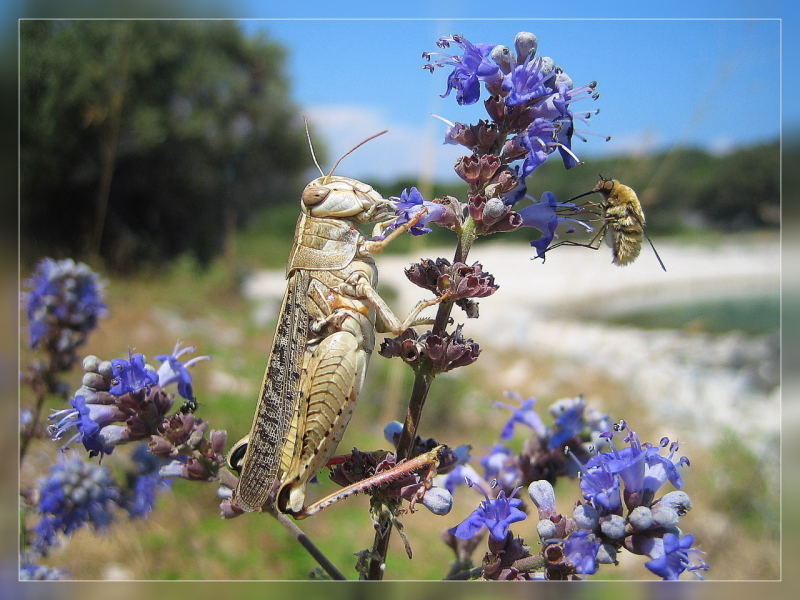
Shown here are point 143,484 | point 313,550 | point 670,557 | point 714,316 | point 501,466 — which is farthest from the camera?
point 714,316

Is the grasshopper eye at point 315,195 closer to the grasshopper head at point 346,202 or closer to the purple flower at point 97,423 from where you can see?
the grasshopper head at point 346,202

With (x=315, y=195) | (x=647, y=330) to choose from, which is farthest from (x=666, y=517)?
(x=647, y=330)

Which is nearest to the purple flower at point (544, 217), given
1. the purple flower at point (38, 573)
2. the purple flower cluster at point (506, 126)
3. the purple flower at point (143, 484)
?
the purple flower cluster at point (506, 126)

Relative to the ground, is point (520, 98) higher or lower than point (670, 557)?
higher

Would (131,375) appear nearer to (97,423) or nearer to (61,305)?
(97,423)

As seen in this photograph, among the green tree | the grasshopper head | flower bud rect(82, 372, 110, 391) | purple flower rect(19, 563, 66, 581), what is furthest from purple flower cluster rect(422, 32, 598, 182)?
the green tree

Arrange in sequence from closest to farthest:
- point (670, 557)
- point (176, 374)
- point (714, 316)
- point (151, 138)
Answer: point (670, 557) → point (176, 374) → point (714, 316) → point (151, 138)
